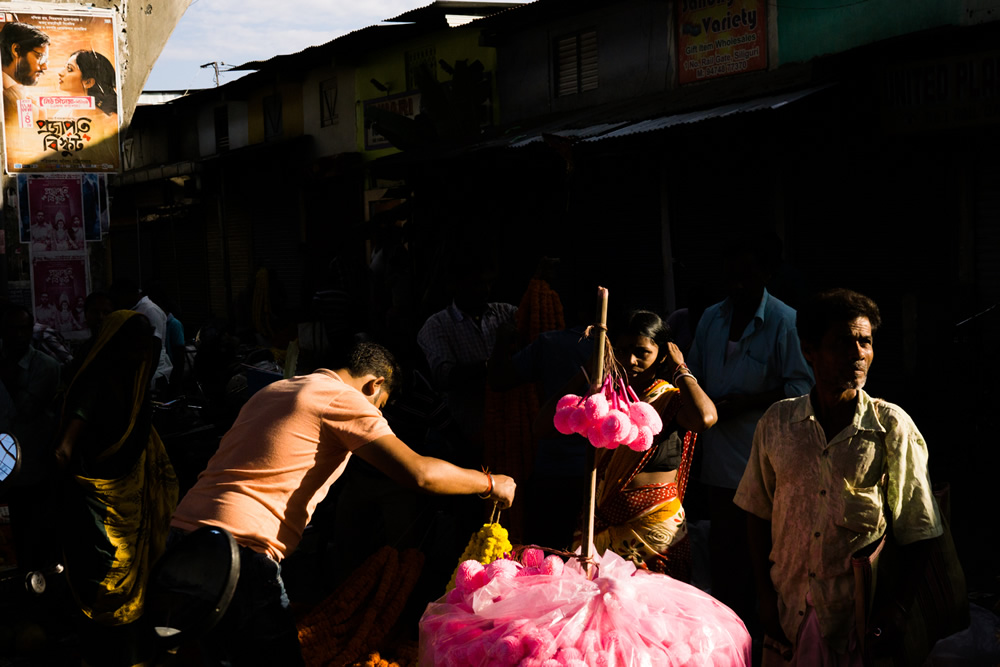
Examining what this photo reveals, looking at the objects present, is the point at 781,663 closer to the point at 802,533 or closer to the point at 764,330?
the point at 802,533

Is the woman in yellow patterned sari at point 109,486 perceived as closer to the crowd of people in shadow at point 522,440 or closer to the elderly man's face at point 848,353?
the crowd of people in shadow at point 522,440

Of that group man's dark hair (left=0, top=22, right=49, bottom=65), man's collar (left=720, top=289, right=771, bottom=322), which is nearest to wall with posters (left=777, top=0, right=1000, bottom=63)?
man's collar (left=720, top=289, right=771, bottom=322)

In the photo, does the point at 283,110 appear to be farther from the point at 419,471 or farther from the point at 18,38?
the point at 419,471

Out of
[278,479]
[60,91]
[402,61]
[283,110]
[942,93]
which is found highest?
[402,61]

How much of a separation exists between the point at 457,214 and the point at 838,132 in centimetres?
513

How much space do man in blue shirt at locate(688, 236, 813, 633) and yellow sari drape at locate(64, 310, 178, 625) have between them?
9.46 ft

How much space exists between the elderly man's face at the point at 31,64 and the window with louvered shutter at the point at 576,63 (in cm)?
769

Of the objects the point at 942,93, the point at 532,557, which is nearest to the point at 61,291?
the point at 532,557

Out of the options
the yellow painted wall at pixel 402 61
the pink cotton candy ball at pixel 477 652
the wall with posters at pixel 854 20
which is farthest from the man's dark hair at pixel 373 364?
the yellow painted wall at pixel 402 61

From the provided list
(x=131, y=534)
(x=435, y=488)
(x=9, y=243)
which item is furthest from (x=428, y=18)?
(x=435, y=488)

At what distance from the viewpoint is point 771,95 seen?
9047 millimetres

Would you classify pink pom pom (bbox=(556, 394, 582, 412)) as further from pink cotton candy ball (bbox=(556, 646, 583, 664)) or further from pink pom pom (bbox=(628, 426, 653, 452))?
pink cotton candy ball (bbox=(556, 646, 583, 664))

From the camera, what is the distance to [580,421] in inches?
110

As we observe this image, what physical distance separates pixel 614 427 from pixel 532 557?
0.62 metres
